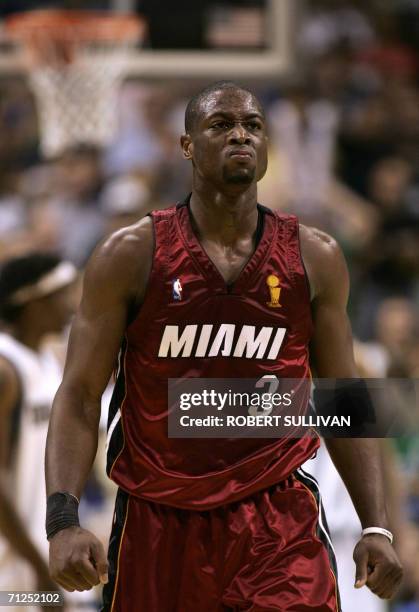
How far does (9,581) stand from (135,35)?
5.61m

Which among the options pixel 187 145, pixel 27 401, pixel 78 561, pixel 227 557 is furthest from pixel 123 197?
pixel 78 561

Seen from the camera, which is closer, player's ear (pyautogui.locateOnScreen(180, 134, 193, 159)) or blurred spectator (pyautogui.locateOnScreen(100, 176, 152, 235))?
player's ear (pyautogui.locateOnScreen(180, 134, 193, 159))

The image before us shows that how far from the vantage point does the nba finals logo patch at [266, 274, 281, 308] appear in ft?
11.3

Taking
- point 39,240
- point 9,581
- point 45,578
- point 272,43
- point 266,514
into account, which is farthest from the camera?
point 272,43

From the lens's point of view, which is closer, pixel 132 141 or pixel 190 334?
pixel 190 334

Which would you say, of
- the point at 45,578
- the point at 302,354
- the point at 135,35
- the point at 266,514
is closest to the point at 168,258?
the point at 302,354

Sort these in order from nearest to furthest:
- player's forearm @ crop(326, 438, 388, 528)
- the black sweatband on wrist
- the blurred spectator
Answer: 1. the black sweatband on wrist
2. player's forearm @ crop(326, 438, 388, 528)
3. the blurred spectator

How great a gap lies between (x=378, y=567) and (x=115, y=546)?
721 millimetres

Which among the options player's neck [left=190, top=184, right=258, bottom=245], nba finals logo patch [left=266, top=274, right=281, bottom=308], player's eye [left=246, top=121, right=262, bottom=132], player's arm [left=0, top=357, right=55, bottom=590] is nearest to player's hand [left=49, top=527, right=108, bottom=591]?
nba finals logo patch [left=266, top=274, right=281, bottom=308]

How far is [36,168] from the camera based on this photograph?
10188 mm

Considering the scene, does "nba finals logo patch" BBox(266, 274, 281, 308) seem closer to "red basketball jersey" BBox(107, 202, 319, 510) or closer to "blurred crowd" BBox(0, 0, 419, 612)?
"red basketball jersey" BBox(107, 202, 319, 510)

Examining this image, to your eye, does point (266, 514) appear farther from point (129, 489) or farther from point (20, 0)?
point (20, 0)

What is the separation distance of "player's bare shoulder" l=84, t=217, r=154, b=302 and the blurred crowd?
5475 millimetres

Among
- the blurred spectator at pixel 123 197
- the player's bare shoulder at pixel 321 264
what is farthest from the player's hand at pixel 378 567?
the blurred spectator at pixel 123 197
